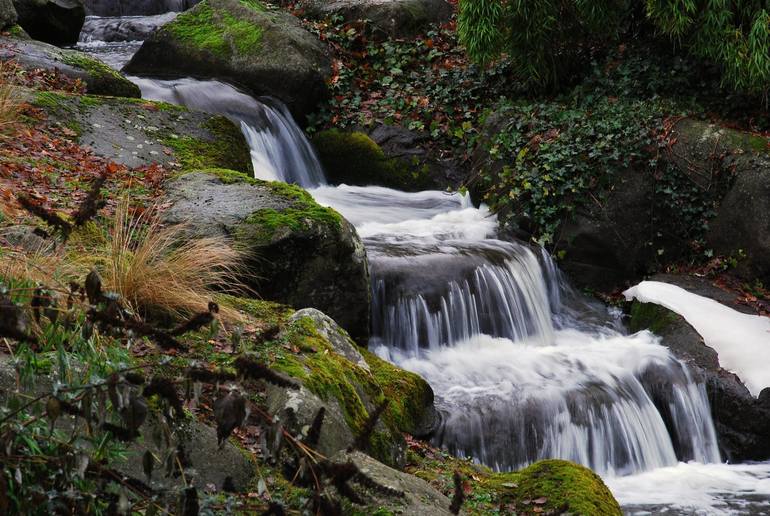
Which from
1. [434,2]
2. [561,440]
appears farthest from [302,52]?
[561,440]

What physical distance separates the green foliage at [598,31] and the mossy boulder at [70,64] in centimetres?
470

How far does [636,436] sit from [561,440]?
2.50 ft

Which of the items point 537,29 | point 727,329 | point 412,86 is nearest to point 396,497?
point 727,329

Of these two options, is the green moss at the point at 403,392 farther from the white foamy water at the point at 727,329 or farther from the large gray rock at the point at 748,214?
the large gray rock at the point at 748,214

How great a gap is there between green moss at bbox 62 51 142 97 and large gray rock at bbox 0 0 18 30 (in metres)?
1.07

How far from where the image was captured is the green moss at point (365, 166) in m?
11.7

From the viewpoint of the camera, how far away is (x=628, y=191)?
997 cm

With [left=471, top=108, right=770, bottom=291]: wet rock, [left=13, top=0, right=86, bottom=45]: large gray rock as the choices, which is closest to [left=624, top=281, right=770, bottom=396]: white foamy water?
[left=471, top=108, right=770, bottom=291]: wet rock

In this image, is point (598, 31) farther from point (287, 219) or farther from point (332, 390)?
point (332, 390)

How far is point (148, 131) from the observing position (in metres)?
7.95

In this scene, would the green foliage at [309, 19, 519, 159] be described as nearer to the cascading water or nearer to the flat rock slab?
the cascading water

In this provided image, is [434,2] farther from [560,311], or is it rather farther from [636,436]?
[636,436]

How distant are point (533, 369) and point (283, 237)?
285cm

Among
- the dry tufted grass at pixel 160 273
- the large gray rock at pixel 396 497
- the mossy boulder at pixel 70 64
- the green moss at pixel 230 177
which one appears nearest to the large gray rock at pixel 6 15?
the mossy boulder at pixel 70 64
